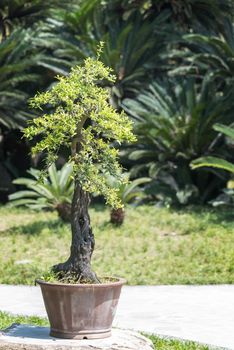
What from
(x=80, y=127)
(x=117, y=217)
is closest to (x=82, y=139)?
(x=80, y=127)

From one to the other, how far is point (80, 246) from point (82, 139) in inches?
34.5

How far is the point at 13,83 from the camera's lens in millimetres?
20375

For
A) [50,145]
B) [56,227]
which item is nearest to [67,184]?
[56,227]

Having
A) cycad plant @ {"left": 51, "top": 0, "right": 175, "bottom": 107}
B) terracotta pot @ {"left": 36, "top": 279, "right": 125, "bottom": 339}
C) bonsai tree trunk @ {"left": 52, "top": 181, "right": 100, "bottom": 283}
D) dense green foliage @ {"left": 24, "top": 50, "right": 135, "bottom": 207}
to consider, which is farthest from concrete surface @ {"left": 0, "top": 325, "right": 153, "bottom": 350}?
cycad plant @ {"left": 51, "top": 0, "right": 175, "bottom": 107}

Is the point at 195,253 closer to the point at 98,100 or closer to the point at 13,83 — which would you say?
the point at 98,100

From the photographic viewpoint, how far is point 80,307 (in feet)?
21.7

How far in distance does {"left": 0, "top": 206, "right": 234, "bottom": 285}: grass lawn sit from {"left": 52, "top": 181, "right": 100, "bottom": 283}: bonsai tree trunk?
466cm

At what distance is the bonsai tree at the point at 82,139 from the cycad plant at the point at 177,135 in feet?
33.7

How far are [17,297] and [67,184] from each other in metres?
5.24

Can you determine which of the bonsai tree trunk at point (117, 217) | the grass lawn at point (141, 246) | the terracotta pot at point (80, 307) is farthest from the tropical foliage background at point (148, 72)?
the terracotta pot at point (80, 307)

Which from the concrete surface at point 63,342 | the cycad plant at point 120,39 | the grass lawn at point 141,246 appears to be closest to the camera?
the concrete surface at point 63,342

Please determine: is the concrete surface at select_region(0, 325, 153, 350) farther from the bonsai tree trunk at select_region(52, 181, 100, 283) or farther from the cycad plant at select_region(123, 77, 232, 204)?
the cycad plant at select_region(123, 77, 232, 204)

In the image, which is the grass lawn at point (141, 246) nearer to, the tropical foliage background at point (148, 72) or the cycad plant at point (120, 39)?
the tropical foliage background at point (148, 72)

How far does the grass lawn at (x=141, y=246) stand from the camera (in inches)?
482
